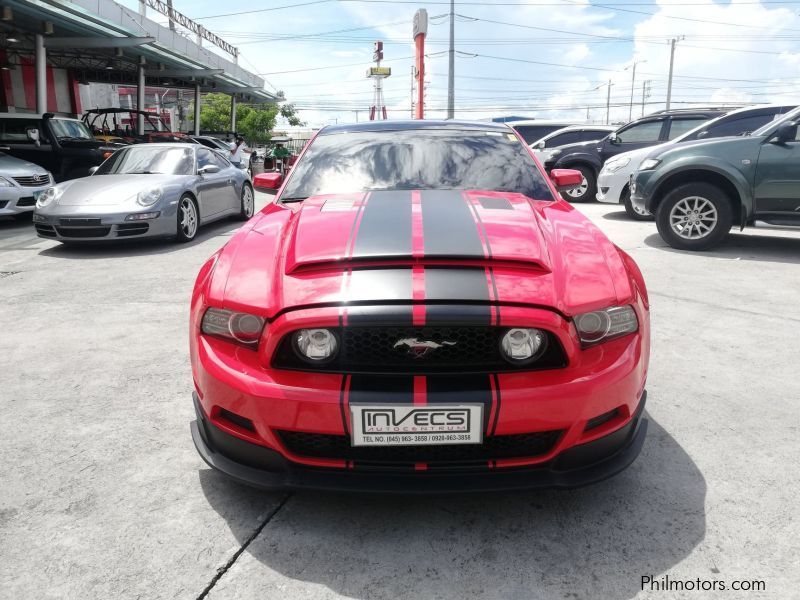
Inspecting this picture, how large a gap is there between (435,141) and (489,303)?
1676 millimetres

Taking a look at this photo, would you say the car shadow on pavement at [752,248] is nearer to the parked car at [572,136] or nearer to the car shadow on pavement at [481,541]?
the car shadow on pavement at [481,541]

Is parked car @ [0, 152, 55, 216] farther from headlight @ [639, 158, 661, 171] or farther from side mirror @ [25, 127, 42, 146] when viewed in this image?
headlight @ [639, 158, 661, 171]

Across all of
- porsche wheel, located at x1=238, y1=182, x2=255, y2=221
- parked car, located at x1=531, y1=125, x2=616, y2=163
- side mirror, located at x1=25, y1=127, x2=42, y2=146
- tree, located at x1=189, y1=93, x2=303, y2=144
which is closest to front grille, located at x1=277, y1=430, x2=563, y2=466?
porsche wheel, located at x1=238, y1=182, x2=255, y2=221

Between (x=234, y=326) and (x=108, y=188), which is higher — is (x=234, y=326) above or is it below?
below

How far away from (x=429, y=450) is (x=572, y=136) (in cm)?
1279

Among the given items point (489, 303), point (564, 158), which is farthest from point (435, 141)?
point (564, 158)

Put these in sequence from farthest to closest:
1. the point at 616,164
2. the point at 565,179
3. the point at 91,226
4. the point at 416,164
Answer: the point at 616,164
the point at 91,226
the point at 565,179
the point at 416,164

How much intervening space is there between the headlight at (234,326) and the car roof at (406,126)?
5.93 ft

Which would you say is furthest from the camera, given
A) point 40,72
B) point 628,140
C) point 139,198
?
point 40,72

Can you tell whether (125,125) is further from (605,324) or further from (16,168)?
(605,324)

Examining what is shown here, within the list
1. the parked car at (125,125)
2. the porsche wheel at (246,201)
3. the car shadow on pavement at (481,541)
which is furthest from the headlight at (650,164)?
the parked car at (125,125)

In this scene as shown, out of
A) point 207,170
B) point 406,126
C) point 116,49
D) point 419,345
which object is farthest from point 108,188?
point 116,49

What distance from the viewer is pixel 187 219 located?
7457 mm

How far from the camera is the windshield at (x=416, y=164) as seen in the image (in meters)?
3.01
